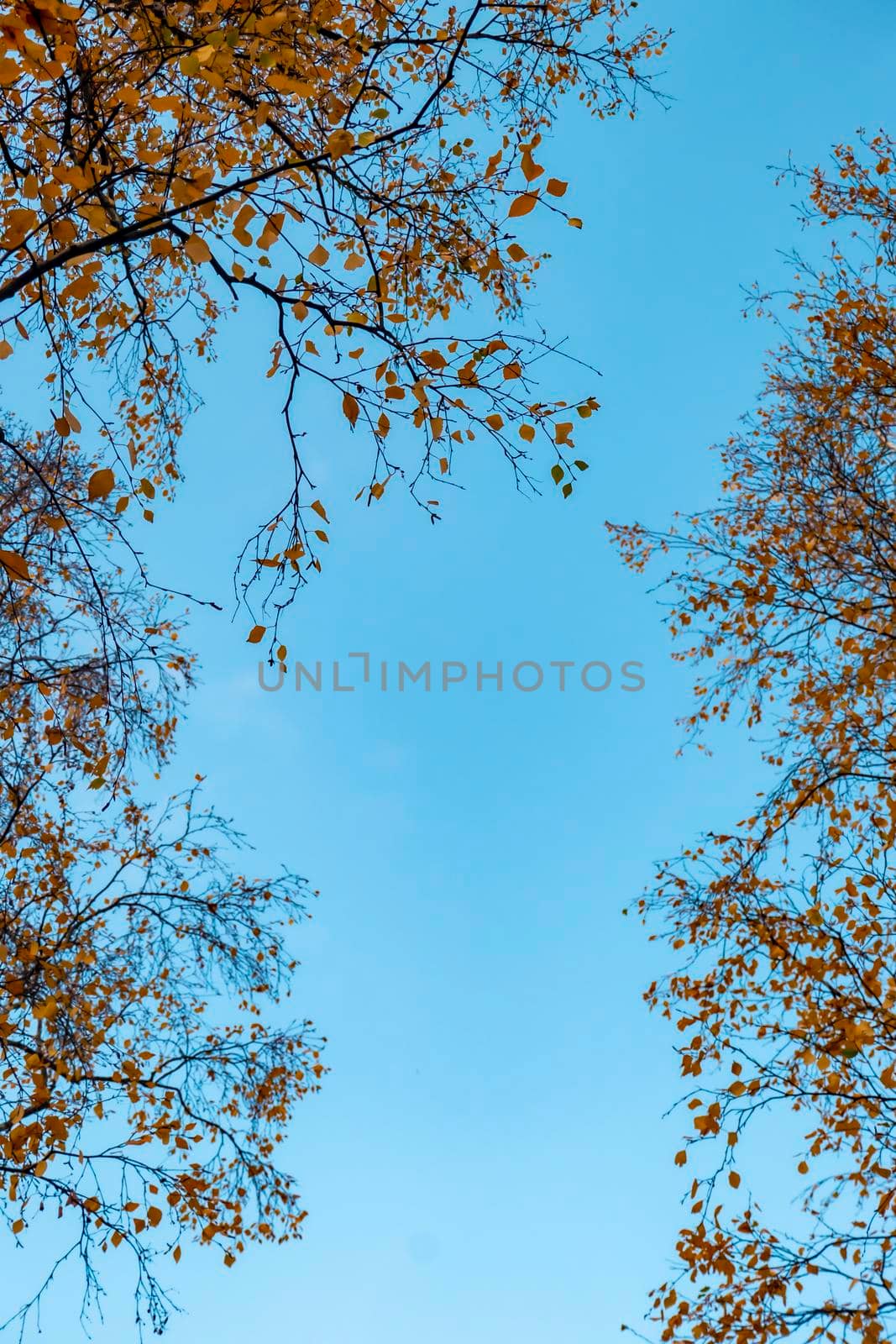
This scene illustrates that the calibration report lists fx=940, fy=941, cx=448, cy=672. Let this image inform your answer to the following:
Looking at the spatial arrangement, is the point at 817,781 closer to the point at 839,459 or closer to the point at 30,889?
the point at 839,459

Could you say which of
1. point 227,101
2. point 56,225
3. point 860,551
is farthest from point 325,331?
point 860,551

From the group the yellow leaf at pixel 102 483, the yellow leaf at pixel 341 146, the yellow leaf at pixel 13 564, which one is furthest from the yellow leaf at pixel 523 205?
the yellow leaf at pixel 13 564

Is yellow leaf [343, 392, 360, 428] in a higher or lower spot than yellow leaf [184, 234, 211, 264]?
higher

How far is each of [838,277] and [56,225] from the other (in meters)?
6.00

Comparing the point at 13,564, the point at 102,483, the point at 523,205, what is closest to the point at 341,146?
the point at 523,205

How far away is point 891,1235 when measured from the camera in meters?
3.95

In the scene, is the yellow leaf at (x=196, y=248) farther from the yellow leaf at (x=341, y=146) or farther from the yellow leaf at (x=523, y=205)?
the yellow leaf at (x=523, y=205)

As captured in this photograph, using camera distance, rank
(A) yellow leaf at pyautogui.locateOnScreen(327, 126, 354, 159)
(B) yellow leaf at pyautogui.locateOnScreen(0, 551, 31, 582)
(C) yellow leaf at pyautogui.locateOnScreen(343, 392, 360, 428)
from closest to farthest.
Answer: (B) yellow leaf at pyautogui.locateOnScreen(0, 551, 31, 582) < (A) yellow leaf at pyautogui.locateOnScreen(327, 126, 354, 159) < (C) yellow leaf at pyautogui.locateOnScreen(343, 392, 360, 428)

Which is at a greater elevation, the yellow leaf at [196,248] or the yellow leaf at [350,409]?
the yellow leaf at [350,409]

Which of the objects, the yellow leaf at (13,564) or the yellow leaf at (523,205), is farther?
the yellow leaf at (523,205)

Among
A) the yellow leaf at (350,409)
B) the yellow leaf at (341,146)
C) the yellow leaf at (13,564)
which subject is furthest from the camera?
the yellow leaf at (350,409)

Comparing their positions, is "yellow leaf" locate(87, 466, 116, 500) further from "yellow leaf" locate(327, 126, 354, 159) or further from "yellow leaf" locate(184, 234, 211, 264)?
"yellow leaf" locate(327, 126, 354, 159)

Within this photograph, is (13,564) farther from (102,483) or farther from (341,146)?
(341,146)

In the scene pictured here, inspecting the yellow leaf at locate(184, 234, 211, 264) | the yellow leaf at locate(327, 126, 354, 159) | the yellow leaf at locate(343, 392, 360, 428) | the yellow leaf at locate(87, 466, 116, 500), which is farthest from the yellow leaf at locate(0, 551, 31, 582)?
the yellow leaf at locate(327, 126, 354, 159)
